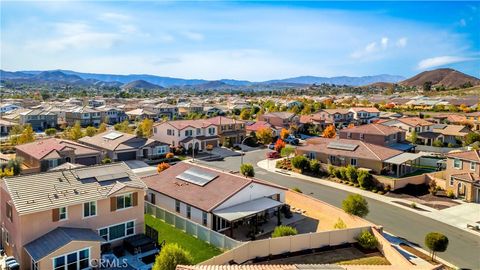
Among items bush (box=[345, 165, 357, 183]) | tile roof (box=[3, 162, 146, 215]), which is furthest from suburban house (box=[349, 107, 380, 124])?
tile roof (box=[3, 162, 146, 215])

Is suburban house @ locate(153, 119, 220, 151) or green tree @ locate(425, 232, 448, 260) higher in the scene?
suburban house @ locate(153, 119, 220, 151)

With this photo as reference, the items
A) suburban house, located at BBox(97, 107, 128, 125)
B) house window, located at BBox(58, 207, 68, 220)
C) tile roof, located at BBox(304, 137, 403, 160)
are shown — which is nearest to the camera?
house window, located at BBox(58, 207, 68, 220)

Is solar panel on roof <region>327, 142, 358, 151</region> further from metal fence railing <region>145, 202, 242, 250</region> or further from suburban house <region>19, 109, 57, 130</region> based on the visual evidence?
suburban house <region>19, 109, 57, 130</region>

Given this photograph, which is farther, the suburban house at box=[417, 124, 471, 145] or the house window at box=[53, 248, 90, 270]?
the suburban house at box=[417, 124, 471, 145]

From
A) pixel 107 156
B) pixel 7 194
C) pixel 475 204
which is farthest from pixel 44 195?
pixel 475 204

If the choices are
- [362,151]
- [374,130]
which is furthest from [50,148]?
[374,130]

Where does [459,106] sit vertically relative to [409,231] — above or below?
above

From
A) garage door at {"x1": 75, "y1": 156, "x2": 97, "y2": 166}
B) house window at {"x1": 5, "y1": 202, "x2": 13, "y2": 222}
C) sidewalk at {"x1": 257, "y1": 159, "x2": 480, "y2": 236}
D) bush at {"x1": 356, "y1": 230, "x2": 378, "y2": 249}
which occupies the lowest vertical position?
sidewalk at {"x1": 257, "y1": 159, "x2": 480, "y2": 236}

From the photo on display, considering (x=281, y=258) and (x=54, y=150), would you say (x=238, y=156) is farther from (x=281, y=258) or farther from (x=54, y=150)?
(x=281, y=258)
